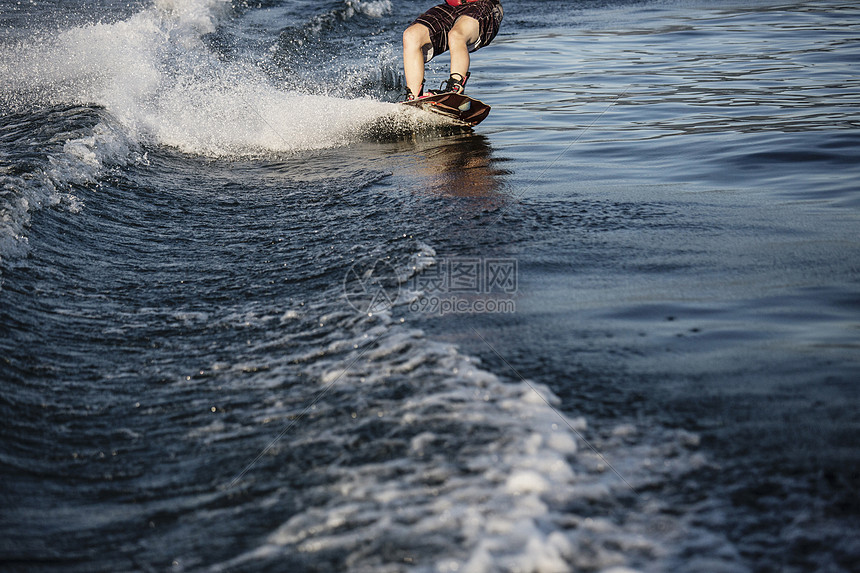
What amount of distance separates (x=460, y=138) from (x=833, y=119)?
358cm

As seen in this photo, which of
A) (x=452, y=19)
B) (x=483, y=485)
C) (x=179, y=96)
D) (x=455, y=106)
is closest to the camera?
(x=483, y=485)

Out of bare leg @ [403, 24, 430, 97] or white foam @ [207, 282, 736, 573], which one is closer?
white foam @ [207, 282, 736, 573]

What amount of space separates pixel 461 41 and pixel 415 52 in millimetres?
519

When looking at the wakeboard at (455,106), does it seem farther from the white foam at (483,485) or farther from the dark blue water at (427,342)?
the white foam at (483,485)

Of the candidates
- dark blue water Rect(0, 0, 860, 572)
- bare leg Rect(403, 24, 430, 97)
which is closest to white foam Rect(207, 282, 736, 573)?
dark blue water Rect(0, 0, 860, 572)

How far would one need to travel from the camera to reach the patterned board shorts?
8.05 metres

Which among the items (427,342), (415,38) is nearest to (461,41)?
(415,38)

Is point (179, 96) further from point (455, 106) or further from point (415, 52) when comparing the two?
point (455, 106)

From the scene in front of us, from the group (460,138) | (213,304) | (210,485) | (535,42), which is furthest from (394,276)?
(535,42)

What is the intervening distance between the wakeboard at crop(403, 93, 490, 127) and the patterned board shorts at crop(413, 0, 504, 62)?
0.56 metres

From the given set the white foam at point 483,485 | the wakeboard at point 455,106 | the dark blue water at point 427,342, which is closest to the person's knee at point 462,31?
the wakeboard at point 455,106

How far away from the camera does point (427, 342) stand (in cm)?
336

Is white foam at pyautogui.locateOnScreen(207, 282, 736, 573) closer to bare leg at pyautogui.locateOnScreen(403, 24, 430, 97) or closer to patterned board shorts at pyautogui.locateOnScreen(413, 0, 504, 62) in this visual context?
bare leg at pyautogui.locateOnScreen(403, 24, 430, 97)

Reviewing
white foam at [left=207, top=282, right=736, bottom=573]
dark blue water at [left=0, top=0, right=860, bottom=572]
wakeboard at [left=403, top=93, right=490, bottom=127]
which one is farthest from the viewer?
wakeboard at [left=403, top=93, right=490, bottom=127]
